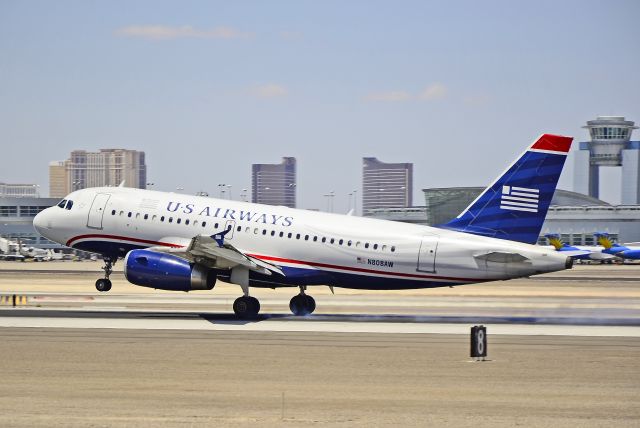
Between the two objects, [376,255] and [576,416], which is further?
[376,255]

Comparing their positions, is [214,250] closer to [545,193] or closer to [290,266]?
[290,266]

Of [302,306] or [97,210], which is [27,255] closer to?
[97,210]

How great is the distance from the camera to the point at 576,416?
71.0ft

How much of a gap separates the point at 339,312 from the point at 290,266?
3.91 meters

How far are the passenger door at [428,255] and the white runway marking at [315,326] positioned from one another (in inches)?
106

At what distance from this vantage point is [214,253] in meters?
41.8

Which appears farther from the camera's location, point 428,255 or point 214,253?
point 428,255

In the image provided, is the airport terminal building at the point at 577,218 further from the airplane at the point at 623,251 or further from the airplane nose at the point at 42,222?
the airplane nose at the point at 42,222

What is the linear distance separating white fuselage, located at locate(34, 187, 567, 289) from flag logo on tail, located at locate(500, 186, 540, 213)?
4.93 feet

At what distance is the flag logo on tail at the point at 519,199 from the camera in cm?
4209

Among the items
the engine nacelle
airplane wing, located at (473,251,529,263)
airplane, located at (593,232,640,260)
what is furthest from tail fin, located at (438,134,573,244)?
airplane, located at (593,232,640,260)

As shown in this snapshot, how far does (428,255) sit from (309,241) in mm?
5111

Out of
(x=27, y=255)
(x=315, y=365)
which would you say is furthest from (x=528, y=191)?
(x=27, y=255)

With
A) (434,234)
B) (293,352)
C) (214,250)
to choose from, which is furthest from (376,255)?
(293,352)
